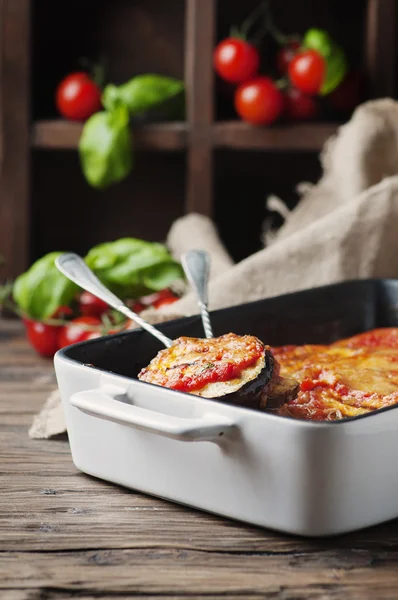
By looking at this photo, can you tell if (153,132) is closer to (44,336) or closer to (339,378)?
(44,336)

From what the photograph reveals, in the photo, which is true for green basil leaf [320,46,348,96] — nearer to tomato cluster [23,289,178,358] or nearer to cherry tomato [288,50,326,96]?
cherry tomato [288,50,326,96]

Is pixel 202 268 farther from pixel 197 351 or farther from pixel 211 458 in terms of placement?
pixel 211 458

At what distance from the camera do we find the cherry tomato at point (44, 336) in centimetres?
242

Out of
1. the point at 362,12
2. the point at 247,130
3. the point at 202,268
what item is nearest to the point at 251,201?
the point at 247,130

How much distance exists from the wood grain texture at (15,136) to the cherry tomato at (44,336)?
46 cm

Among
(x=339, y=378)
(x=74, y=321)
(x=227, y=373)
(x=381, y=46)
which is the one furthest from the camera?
(x=381, y=46)

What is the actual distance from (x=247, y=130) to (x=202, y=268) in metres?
Answer: 0.89

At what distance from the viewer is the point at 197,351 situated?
147 centimetres

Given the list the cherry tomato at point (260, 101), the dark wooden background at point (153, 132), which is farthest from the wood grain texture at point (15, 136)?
the cherry tomato at point (260, 101)

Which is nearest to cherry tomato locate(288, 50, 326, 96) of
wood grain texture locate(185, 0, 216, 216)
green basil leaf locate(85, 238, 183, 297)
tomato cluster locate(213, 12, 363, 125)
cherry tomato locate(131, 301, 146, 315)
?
tomato cluster locate(213, 12, 363, 125)

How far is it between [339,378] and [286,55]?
1534 mm

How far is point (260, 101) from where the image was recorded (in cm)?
270

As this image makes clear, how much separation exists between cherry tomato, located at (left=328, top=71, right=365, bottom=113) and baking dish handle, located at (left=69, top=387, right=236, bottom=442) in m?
1.74

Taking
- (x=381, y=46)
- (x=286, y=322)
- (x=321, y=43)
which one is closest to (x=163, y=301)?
(x=286, y=322)
